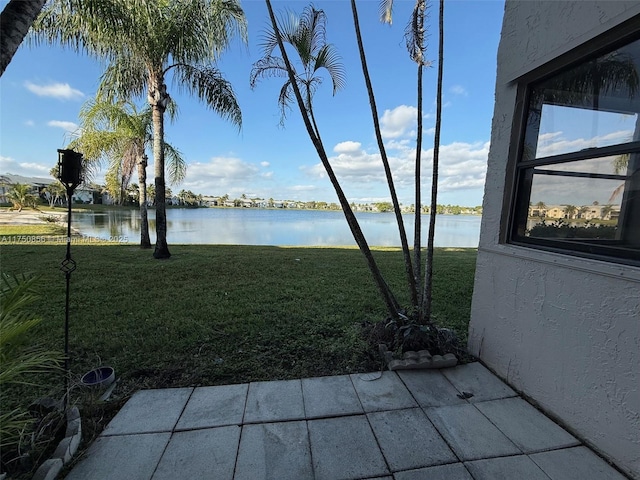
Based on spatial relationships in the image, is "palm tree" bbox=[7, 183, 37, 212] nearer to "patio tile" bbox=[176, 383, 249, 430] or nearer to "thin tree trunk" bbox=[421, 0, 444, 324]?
"patio tile" bbox=[176, 383, 249, 430]

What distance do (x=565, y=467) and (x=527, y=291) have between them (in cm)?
97

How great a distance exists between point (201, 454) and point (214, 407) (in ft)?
1.18

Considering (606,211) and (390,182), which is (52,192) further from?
(606,211)

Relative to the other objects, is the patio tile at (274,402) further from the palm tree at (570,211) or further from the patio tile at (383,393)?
the palm tree at (570,211)

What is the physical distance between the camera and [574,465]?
147cm

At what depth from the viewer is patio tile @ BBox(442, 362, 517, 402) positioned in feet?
6.67

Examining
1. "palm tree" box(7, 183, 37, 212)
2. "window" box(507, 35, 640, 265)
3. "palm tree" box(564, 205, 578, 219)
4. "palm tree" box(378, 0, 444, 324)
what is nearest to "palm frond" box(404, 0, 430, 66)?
"palm tree" box(378, 0, 444, 324)

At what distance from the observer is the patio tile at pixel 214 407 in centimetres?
173

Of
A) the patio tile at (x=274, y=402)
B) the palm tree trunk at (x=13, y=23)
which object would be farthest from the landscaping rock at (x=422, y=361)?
the palm tree trunk at (x=13, y=23)

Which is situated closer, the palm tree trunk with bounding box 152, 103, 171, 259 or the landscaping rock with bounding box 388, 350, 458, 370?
the landscaping rock with bounding box 388, 350, 458, 370

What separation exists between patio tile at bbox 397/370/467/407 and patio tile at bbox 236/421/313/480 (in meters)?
0.84

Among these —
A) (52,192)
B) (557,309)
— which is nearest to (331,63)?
(557,309)

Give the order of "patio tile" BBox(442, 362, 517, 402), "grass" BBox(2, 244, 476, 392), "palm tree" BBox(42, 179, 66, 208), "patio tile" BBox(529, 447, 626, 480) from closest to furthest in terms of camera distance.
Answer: "patio tile" BBox(529, 447, 626, 480) < "patio tile" BBox(442, 362, 517, 402) < "grass" BBox(2, 244, 476, 392) < "palm tree" BBox(42, 179, 66, 208)

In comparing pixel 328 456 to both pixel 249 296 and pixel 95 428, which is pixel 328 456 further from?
pixel 249 296
